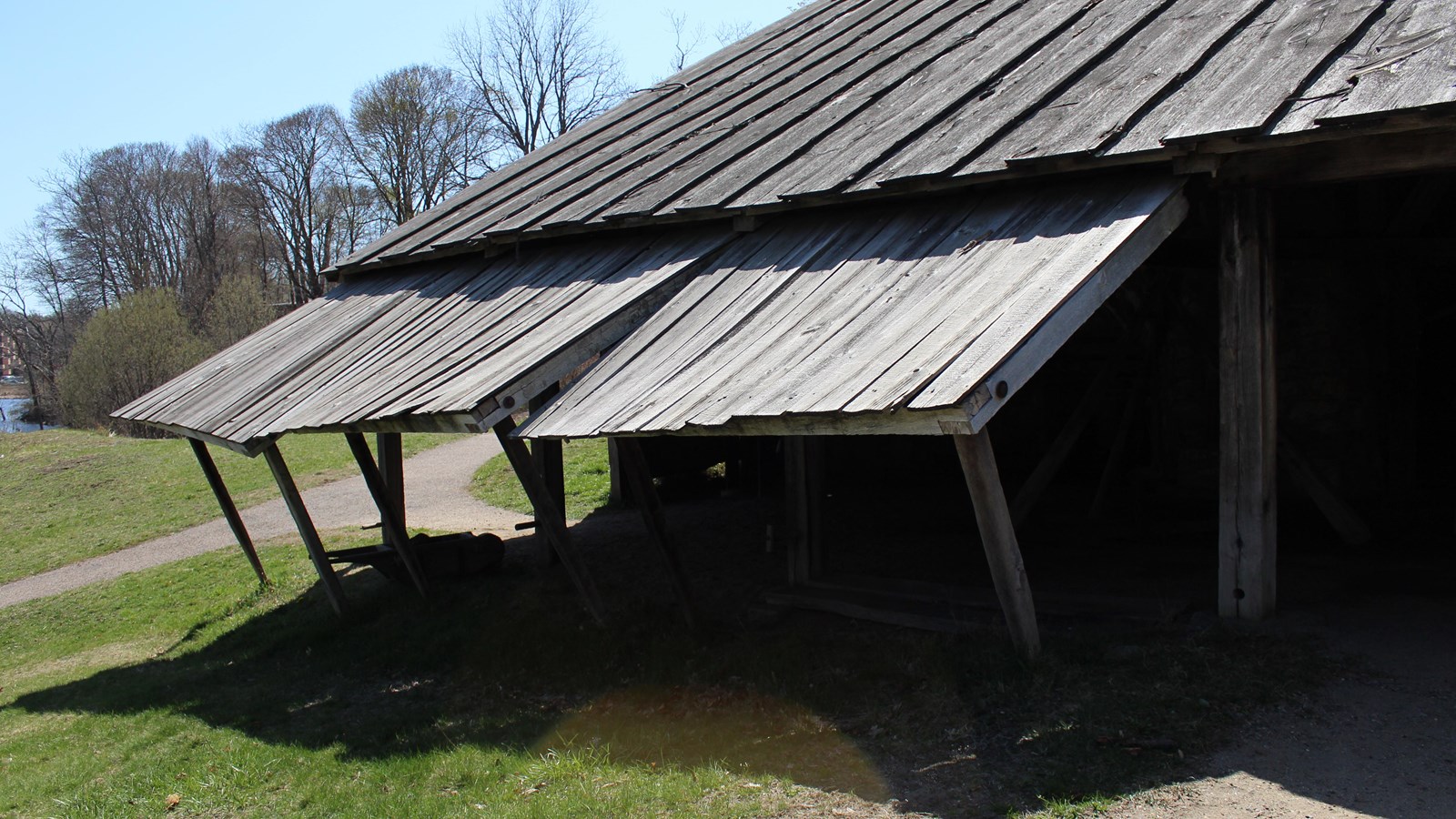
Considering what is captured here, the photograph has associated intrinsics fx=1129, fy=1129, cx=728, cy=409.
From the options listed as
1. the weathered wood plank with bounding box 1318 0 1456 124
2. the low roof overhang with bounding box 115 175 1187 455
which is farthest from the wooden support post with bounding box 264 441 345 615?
the weathered wood plank with bounding box 1318 0 1456 124

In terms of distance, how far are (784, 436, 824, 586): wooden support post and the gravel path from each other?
Answer: 6444 mm

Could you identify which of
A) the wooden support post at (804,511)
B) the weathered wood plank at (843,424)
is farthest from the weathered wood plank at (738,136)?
the weathered wood plank at (843,424)

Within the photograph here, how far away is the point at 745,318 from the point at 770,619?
8.56 ft

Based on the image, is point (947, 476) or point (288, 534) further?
point (288, 534)

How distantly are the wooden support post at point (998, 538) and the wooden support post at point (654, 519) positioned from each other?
117 inches

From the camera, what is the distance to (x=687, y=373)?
21.6 feet

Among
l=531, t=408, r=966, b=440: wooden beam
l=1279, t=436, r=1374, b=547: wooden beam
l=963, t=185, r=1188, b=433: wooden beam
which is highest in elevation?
l=963, t=185, r=1188, b=433: wooden beam

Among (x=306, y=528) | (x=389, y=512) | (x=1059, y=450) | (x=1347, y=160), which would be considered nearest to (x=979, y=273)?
(x=1347, y=160)

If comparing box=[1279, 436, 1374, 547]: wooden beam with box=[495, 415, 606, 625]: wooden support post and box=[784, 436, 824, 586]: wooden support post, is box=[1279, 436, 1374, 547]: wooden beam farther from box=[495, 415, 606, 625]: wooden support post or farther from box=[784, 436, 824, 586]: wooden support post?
box=[495, 415, 606, 625]: wooden support post

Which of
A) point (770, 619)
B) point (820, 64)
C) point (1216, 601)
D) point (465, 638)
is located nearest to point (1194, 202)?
point (1216, 601)

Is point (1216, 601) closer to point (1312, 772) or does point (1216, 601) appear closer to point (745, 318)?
point (1312, 772)

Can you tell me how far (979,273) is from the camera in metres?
6.09

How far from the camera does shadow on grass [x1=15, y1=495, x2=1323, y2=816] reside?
527 cm

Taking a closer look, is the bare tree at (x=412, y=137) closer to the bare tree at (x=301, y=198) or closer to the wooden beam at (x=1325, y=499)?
the bare tree at (x=301, y=198)
